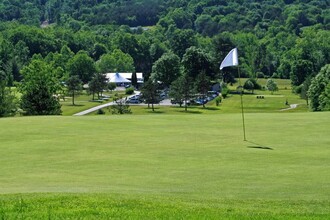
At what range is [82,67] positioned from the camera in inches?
6703

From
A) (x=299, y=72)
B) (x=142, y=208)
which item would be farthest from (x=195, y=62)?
(x=142, y=208)

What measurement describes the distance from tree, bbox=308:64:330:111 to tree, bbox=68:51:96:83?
7718 cm

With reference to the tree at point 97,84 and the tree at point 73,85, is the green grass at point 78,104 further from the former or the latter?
the tree at point 73,85

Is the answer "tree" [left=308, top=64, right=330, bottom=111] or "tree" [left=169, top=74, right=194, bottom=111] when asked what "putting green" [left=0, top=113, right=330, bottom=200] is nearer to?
"tree" [left=308, top=64, right=330, bottom=111]

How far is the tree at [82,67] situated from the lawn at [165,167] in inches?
4896

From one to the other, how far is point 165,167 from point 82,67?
5672 inches

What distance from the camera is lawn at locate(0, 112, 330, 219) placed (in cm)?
1839

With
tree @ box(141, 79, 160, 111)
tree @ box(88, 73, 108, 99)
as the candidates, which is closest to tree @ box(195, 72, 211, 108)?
tree @ box(141, 79, 160, 111)

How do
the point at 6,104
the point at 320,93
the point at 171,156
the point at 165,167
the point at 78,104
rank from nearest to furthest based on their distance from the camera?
the point at 165,167, the point at 171,156, the point at 6,104, the point at 320,93, the point at 78,104

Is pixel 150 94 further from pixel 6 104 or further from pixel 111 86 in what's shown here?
pixel 111 86

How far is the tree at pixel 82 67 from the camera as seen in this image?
556ft

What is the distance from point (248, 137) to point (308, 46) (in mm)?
Result: 154383

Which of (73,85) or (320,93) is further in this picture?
(73,85)

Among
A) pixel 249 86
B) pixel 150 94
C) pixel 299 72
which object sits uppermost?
pixel 299 72
